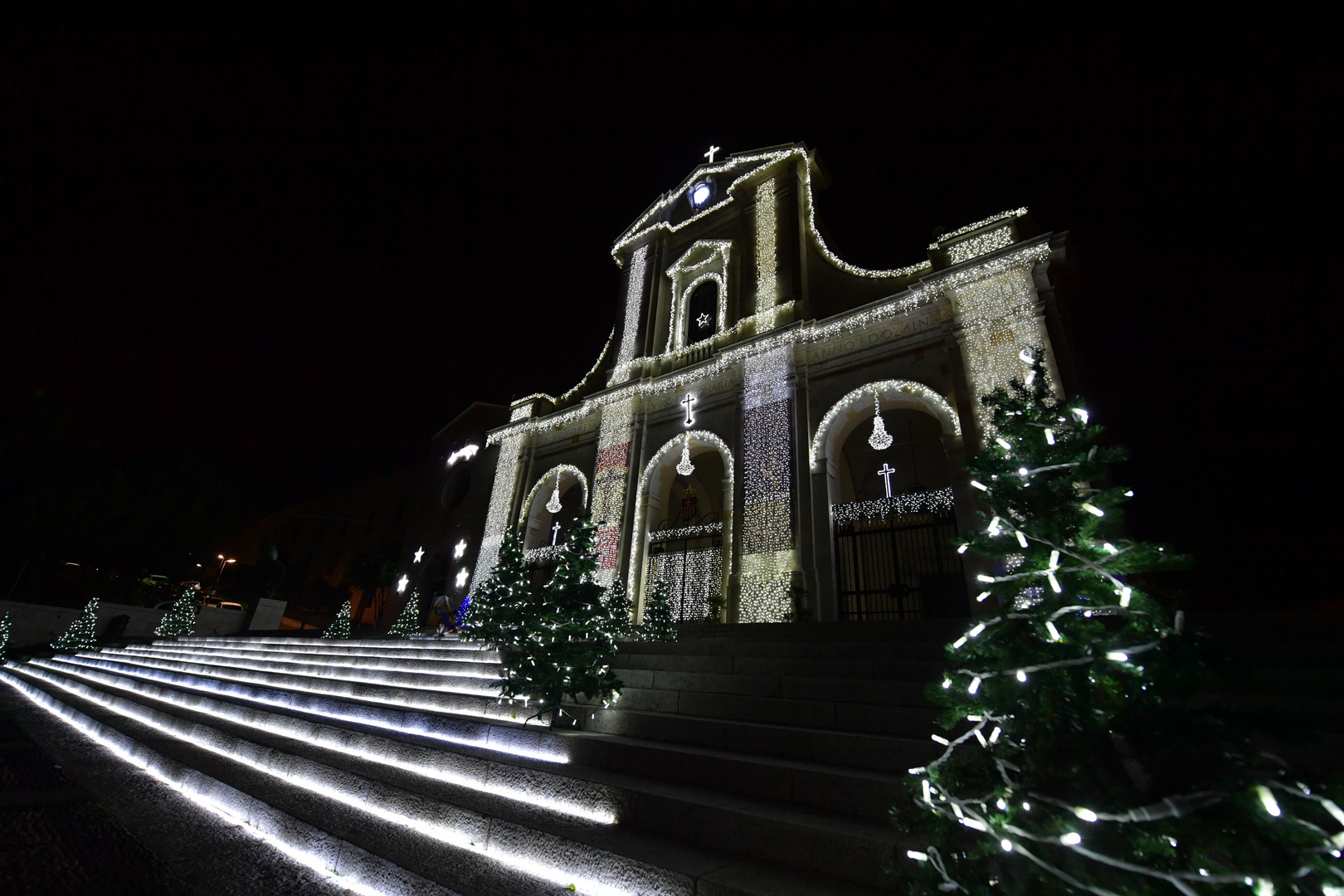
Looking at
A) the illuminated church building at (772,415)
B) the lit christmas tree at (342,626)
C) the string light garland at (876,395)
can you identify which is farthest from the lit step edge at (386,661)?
the string light garland at (876,395)

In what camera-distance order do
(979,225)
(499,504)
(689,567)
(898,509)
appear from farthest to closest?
(499,504) < (689,567) < (979,225) < (898,509)

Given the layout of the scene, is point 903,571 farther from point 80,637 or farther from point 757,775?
point 80,637

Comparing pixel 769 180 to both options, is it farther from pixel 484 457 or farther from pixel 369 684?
pixel 369 684

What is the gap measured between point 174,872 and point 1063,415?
4.93 meters

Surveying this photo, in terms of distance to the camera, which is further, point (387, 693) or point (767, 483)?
point (767, 483)

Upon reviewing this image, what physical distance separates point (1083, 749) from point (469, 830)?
119 inches

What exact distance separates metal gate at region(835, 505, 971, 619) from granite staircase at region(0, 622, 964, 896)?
4.69 m

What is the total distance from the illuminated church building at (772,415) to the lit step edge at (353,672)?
5.12 meters

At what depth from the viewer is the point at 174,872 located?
2484 millimetres

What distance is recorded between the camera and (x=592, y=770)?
139 inches

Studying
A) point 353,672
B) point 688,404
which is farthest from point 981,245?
point 353,672

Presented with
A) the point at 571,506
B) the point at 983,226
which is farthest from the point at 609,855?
the point at 571,506

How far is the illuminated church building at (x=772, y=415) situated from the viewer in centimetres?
1022

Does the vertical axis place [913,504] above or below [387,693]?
above
